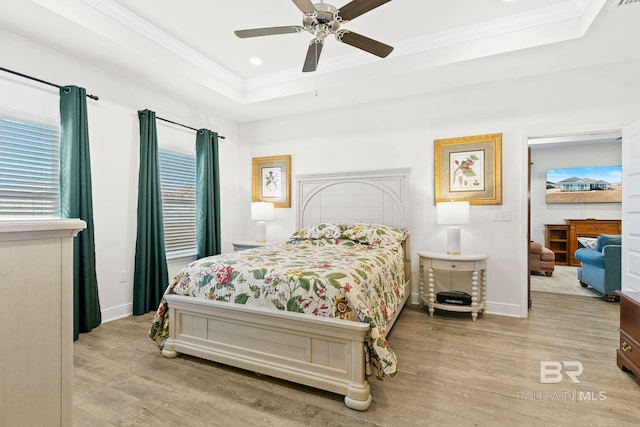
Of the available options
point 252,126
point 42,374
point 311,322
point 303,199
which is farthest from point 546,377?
point 252,126

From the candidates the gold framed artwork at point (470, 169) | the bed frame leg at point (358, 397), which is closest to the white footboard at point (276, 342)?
the bed frame leg at point (358, 397)

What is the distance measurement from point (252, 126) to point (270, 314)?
3.59 meters

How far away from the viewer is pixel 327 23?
2.12 metres

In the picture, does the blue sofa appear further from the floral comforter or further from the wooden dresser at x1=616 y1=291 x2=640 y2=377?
the floral comforter

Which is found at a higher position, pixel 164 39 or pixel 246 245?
pixel 164 39

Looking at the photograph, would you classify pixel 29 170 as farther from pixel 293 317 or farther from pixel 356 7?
pixel 356 7

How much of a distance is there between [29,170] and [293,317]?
2.54m

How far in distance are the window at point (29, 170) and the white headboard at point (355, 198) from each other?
105 inches

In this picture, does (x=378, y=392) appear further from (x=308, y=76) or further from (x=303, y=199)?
(x=308, y=76)

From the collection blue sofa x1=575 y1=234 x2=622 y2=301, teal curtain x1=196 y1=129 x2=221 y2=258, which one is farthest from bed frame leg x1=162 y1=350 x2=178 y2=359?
blue sofa x1=575 y1=234 x2=622 y2=301

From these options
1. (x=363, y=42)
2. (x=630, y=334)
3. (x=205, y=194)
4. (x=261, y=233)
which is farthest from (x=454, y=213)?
(x=205, y=194)

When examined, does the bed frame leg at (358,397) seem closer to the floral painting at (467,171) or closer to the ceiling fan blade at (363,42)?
the ceiling fan blade at (363,42)

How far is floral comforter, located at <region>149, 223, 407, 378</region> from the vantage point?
1896mm

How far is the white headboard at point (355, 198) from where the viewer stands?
3.94 m
